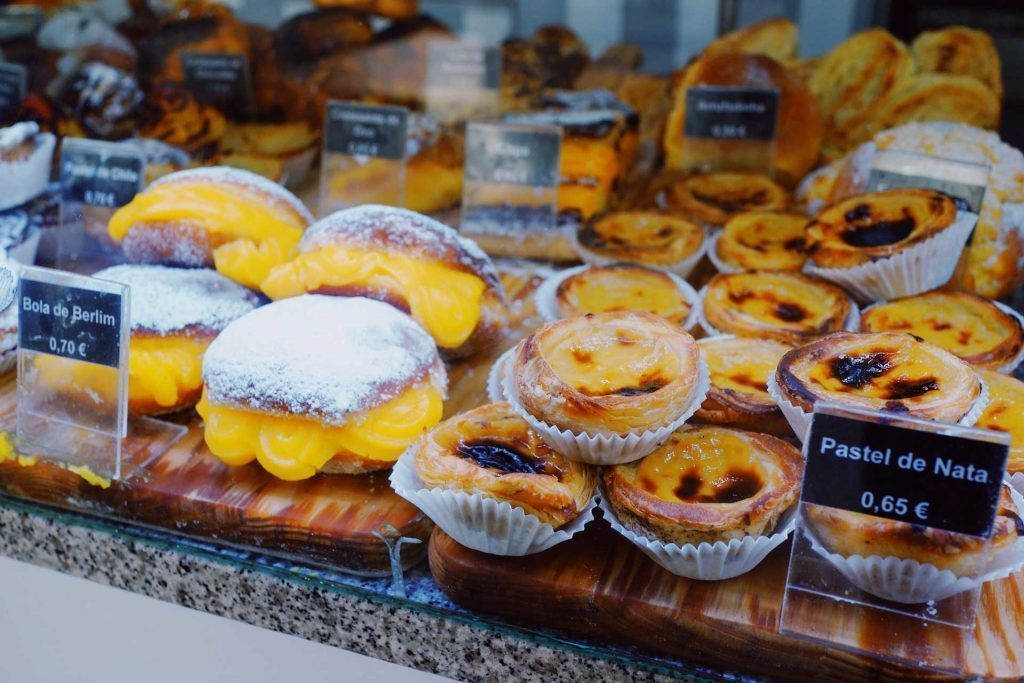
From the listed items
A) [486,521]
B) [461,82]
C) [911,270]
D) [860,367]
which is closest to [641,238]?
[911,270]

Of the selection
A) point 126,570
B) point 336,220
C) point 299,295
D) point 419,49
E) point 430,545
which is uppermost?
point 419,49

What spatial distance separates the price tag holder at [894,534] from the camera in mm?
1222

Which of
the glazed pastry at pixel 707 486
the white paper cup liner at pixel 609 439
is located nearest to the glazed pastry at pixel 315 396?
the white paper cup liner at pixel 609 439

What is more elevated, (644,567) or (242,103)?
(242,103)

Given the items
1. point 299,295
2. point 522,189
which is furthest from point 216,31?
point 299,295

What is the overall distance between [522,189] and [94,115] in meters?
1.50

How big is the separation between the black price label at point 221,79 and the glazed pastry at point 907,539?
2.46m

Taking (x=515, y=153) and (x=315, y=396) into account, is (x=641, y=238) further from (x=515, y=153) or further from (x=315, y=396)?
(x=315, y=396)

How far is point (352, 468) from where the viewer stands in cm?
171

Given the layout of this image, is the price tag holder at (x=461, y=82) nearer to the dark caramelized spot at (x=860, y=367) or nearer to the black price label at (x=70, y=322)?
the black price label at (x=70, y=322)

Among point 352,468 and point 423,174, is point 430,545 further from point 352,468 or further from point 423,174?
point 423,174

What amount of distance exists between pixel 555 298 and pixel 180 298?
794mm

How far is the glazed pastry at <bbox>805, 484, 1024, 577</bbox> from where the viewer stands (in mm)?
1263

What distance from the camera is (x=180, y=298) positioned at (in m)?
2.00
